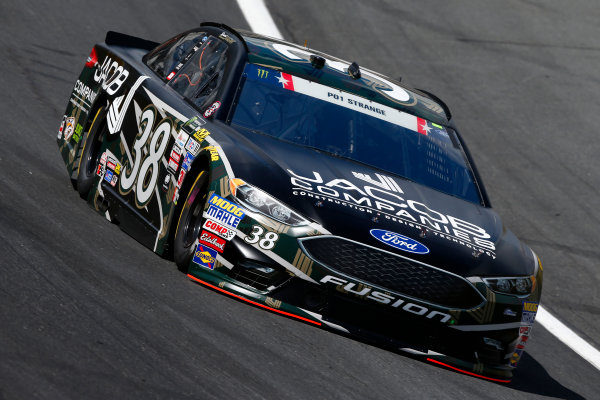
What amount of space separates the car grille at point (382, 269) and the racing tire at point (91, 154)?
2894 millimetres

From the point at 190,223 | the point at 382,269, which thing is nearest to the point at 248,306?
the point at 190,223

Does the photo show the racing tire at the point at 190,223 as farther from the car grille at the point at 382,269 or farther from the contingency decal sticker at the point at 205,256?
the car grille at the point at 382,269

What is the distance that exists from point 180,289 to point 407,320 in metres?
1.31

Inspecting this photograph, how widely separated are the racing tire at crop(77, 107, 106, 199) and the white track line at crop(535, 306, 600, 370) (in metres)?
3.64

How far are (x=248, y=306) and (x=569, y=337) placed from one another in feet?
10.4

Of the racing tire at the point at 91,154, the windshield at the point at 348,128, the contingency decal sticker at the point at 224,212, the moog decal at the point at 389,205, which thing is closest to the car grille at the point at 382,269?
the moog decal at the point at 389,205

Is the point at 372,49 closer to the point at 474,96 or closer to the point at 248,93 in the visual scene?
the point at 474,96

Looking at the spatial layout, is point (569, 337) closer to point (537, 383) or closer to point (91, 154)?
point (537, 383)

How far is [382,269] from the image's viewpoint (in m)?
6.02

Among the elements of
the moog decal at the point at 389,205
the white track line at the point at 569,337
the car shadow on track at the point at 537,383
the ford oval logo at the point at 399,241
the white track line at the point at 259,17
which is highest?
the moog decal at the point at 389,205

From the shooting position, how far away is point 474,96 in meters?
14.6

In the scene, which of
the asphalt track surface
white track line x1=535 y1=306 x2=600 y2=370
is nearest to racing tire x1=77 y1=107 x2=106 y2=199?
the asphalt track surface

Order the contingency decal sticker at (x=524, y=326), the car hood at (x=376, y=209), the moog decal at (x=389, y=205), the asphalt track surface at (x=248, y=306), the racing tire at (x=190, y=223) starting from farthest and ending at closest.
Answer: the racing tire at (x=190, y=223)
the contingency decal sticker at (x=524, y=326)
the moog decal at (x=389, y=205)
the car hood at (x=376, y=209)
the asphalt track surface at (x=248, y=306)

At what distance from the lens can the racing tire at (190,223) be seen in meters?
6.55
